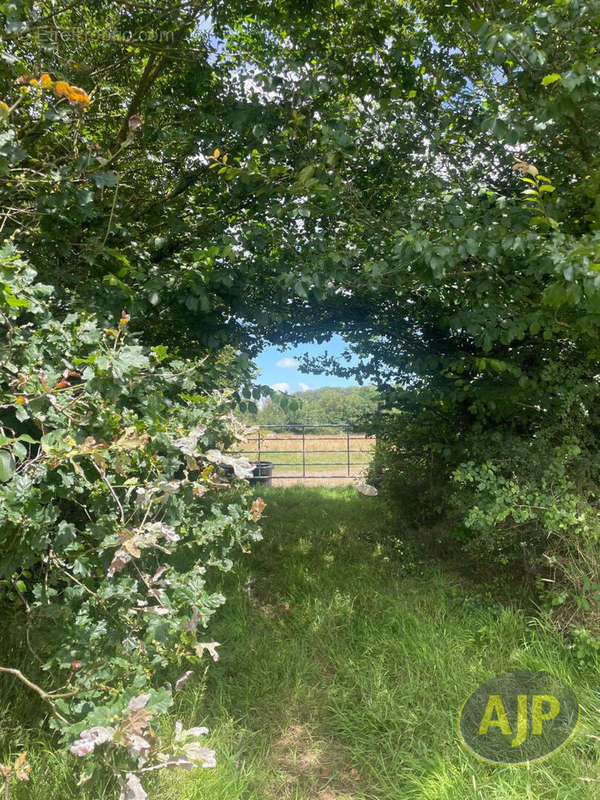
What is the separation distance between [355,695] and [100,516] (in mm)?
2033

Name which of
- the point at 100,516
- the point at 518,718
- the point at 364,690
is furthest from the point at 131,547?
the point at 518,718

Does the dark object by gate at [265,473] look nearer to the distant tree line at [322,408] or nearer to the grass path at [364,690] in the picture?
the distant tree line at [322,408]

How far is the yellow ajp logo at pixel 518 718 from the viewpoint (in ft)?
7.66

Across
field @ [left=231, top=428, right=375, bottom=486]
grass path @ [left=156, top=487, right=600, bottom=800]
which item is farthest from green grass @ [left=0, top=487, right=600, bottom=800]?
field @ [left=231, top=428, right=375, bottom=486]

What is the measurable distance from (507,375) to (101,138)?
12.7 feet

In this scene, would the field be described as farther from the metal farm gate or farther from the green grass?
the green grass

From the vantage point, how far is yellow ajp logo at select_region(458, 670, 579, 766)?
7.66ft

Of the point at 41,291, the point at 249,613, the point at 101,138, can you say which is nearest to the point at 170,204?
the point at 101,138

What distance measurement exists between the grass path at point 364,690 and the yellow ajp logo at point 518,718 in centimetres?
5

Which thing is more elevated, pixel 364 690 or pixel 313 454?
pixel 313 454

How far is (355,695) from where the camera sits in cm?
285

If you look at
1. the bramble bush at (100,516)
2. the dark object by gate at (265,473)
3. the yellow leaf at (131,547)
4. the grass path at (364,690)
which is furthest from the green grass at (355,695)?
the dark object by gate at (265,473)

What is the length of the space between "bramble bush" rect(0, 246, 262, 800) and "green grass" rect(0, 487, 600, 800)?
60 centimetres

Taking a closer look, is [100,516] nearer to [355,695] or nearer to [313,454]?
[355,695]
